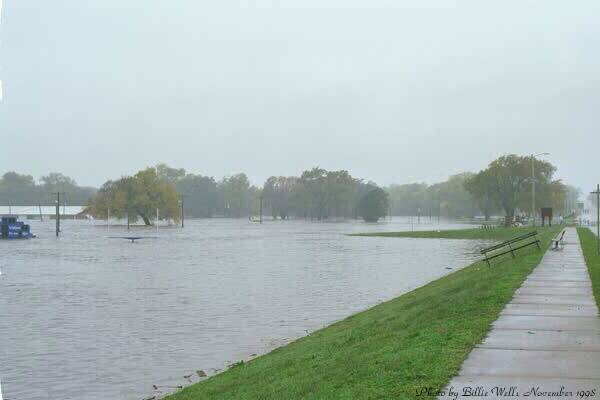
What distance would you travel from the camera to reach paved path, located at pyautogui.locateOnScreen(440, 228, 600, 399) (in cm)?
781

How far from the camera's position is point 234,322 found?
64.8 feet

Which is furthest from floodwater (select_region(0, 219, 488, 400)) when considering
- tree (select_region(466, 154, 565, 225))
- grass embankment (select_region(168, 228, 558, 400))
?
tree (select_region(466, 154, 565, 225))

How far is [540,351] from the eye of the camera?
9.68 m

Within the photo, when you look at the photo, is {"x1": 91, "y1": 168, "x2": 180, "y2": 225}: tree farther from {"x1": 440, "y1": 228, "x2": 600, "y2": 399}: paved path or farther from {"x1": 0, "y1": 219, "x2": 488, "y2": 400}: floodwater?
{"x1": 440, "y1": 228, "x2": 600, "y2": 399}: paved path

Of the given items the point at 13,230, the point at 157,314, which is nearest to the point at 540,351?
the point at 157,314

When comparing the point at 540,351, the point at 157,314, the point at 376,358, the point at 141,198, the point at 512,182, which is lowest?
the point at 157,314

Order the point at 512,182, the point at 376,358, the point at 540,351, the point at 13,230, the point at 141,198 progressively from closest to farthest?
1. the point at 540,351
2. the point at 376,358
3. the point at 13,230
4. the point at 512,182
5. the point at 141,198

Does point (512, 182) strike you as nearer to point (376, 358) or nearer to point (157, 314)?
point (157, 314)

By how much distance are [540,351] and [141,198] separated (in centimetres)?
15252

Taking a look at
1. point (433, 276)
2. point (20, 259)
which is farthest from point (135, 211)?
point (433, 276)

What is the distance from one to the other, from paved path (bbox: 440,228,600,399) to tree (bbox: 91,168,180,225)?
484 ft

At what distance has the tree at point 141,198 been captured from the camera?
158 metres

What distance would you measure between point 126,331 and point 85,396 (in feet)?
20.4

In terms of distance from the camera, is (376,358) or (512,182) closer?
(376,358)
